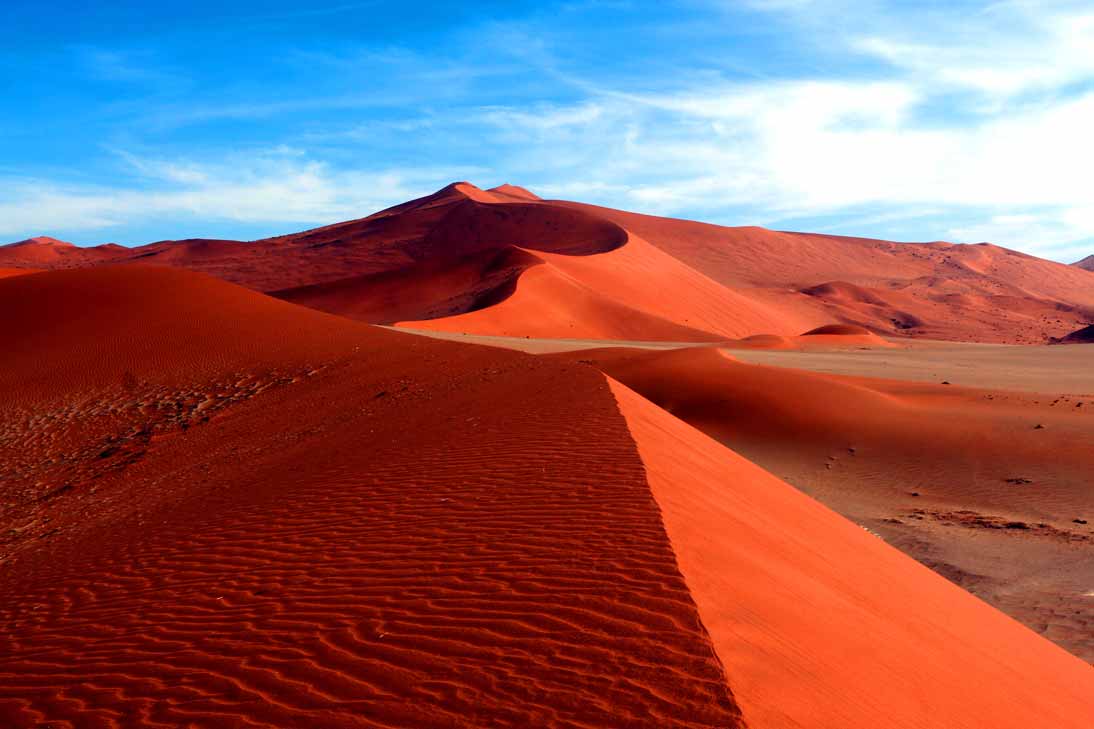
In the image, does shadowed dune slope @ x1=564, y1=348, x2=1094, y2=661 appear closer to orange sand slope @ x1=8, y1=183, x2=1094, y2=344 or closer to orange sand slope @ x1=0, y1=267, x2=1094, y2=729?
orange sand slope @ x1=0, y1=267, x2=1094, y2=729

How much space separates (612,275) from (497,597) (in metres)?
59.5

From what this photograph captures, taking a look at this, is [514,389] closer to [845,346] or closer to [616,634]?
[616,634]

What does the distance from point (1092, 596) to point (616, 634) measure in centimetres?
813

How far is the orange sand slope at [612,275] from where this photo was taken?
5397 centimetres

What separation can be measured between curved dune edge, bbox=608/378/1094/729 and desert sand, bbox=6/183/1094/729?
0.03 m

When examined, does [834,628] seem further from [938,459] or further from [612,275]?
[612,275]

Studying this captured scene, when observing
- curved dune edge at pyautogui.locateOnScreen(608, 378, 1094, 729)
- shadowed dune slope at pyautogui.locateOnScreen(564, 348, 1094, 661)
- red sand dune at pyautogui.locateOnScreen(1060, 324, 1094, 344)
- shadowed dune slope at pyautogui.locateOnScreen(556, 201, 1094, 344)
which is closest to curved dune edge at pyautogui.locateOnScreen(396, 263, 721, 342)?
shadowed dune slope at pyautogui.locateOnScreen(564, 348, 1094, 661)

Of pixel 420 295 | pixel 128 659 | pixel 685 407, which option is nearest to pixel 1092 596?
pixel 128 659

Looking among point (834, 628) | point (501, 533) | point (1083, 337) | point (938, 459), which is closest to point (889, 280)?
point (1083, 337)

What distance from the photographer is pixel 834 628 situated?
16.1ft

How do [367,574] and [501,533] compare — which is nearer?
[367,574]

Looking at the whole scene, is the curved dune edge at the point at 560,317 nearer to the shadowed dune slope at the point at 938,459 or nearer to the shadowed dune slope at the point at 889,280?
the shadowed dune slope at the point at 938,459

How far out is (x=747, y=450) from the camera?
1811 centimetres

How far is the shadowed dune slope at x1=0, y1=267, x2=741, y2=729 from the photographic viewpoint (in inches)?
152
